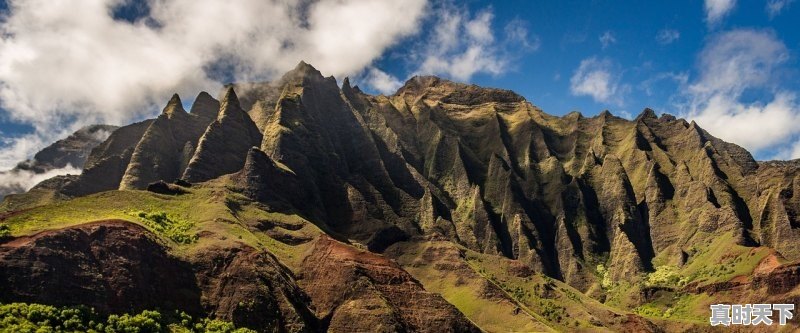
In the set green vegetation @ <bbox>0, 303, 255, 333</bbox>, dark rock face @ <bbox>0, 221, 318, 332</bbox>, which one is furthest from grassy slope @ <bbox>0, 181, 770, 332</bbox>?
green vegetation @ <bbox>0, 303, 255, 333</bbox>

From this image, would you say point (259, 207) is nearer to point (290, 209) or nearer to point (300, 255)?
point (290, 209)

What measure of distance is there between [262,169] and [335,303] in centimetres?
6365

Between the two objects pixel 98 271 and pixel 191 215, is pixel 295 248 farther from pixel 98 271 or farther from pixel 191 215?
pixel 98 271

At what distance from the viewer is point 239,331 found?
388 ft

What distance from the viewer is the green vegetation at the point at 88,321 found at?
9506cm

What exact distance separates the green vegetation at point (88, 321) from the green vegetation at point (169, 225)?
955 inches

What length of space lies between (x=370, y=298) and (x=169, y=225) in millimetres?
45571

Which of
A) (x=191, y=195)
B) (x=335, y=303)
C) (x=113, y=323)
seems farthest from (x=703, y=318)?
(x=113, y=323)

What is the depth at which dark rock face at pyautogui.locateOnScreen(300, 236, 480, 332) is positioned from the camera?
130125mm

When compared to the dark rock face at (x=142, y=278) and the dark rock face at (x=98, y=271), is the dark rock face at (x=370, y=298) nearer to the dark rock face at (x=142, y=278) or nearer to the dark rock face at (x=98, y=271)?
the dark rock face at (x=142, y=278)

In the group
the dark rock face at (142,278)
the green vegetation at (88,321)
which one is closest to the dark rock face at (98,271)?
the dark rock face at (142,278)

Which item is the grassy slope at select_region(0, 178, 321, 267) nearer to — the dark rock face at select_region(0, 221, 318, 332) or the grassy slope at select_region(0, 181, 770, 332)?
the grassy slope at select_region(0, 181, 770, 332)

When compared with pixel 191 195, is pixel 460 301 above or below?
below

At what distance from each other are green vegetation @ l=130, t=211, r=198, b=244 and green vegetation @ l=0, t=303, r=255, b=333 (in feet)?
79.6
